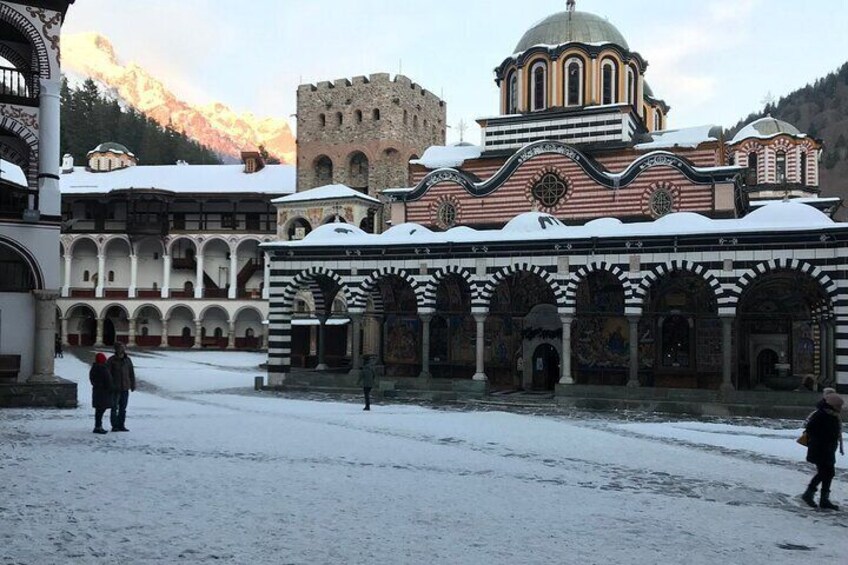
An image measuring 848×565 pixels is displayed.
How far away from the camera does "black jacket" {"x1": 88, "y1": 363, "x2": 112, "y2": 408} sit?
45.4 feet

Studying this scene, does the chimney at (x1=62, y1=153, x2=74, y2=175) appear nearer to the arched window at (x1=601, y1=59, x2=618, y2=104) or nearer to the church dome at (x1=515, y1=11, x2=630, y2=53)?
the church dome at (x1=515, y1=11, x2=630, y2=53)

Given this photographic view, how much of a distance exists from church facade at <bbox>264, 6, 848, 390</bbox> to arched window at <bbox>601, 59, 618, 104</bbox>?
0.06m

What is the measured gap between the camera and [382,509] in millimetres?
8859

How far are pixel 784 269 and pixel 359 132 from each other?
2769 centimetres

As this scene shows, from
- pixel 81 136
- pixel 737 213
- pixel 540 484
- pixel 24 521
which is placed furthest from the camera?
pixel 81 136

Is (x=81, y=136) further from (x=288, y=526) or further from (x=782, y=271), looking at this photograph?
(x=288, y=526)

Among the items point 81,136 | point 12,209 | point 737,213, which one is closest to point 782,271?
point 737,213

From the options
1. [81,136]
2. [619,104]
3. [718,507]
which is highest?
[81,136]

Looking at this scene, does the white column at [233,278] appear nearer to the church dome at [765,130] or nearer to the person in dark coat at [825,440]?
the church dome at [765,130]

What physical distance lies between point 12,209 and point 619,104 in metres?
20.7

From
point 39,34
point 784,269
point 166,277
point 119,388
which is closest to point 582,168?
point 784,269

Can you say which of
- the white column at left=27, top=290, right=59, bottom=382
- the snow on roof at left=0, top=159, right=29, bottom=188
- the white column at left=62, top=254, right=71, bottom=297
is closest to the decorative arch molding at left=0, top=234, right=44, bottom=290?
the white column at left=27, top=290, right=59, bottom=382

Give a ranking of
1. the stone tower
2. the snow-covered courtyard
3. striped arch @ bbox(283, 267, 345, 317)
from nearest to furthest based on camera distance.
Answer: the snow-covered courtyard
striped arch @ bbox(283, 267, 345, 317)
the stone tower

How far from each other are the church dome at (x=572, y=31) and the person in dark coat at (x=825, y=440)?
2408 centimetres
